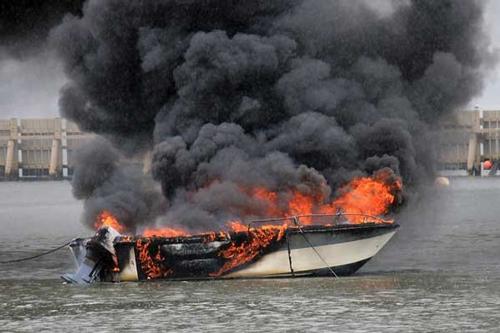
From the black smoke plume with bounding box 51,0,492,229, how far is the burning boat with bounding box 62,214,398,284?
2.50 meters

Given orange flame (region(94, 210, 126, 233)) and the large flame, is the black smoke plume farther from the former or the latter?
orange flame (region(94, 210, 126, 233))

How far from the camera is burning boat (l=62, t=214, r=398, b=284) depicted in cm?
3216

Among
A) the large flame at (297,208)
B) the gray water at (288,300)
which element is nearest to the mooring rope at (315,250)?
the gray water at (288,300)

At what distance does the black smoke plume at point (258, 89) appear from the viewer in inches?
1399

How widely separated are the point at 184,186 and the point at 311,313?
1122 centimetres

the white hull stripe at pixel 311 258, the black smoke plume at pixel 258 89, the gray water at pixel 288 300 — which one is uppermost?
the black smoke plume at pixel 258 89

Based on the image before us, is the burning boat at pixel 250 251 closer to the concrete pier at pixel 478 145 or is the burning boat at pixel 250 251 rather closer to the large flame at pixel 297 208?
the large flame at pixel 297 208

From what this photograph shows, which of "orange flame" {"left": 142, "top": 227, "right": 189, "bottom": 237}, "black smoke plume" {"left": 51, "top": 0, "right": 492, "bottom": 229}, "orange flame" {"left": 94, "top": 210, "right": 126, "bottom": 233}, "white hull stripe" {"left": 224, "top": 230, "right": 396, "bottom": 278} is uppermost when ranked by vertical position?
"black smoke plume" {"left": 51, "top": 0, "right": 492, "bottom": 229}

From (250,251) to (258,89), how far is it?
675 centimetres

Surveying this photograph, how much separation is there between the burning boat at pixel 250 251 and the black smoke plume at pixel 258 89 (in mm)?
2504

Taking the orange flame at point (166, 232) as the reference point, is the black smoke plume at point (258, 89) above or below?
above

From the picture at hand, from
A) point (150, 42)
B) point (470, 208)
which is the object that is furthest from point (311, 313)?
point (470, 208)

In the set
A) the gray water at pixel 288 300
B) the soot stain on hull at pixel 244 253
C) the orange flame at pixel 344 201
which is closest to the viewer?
the gray water at pixel 288 300

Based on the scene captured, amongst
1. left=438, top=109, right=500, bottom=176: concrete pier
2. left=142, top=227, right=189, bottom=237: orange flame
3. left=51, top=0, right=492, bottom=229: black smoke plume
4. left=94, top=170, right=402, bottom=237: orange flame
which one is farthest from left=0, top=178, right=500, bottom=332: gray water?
left=438, top=109, right=500, bottom=176: concrete pier
